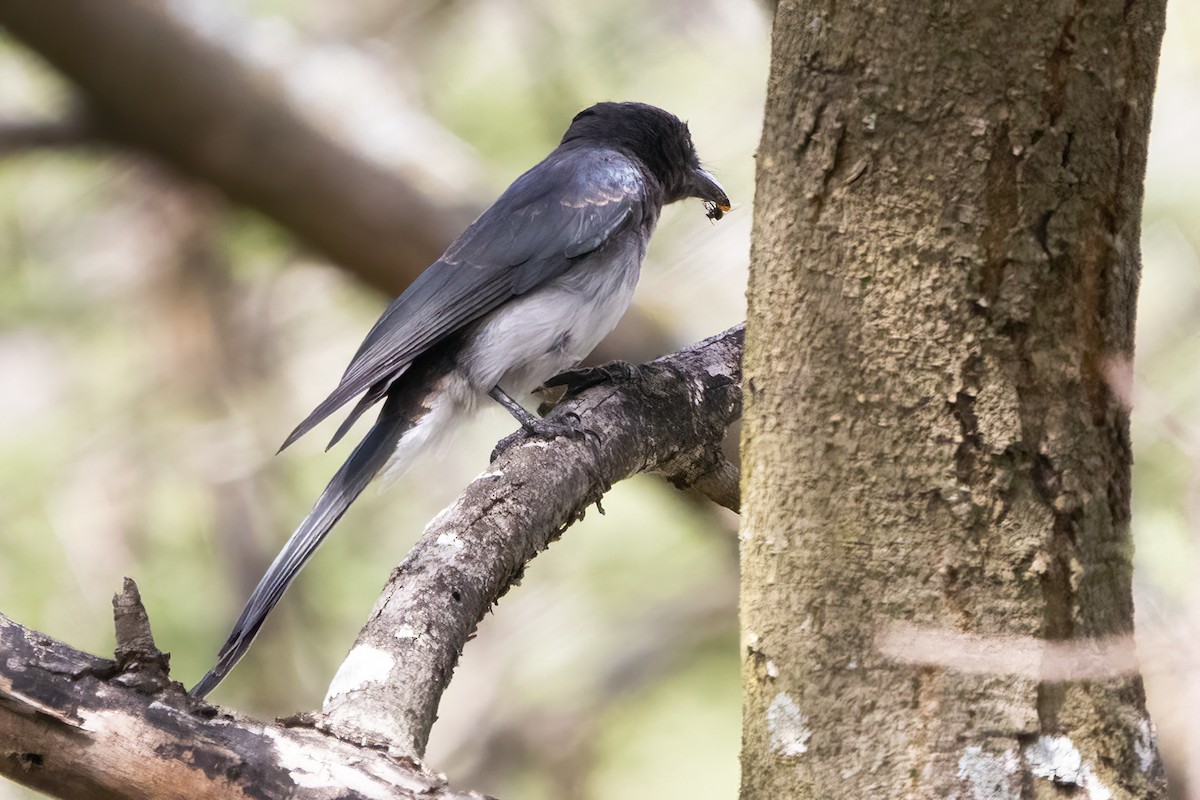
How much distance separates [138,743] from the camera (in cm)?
150

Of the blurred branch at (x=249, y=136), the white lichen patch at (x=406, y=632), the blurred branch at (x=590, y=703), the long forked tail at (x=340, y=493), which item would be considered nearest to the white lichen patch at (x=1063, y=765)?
the white lichen patch at (x=406, y=632)

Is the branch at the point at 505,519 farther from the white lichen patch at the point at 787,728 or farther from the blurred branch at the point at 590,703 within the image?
the blurred branch at the point at 590,703

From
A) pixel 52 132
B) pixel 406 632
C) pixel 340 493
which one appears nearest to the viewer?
pixel 406 632

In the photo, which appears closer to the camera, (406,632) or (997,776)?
(997,776)

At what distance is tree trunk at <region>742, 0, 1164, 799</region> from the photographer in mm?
1582

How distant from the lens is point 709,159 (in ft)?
17.9

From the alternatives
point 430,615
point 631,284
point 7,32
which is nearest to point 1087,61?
point 430,615

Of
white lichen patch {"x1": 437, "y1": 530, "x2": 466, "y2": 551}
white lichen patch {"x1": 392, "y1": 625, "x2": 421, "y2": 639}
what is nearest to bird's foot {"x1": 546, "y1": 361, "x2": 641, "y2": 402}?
white lichen patch {"x1": 437, "y1": 530, "x2": 466, "y2": 551}

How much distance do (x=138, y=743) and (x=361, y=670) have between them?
44 centimetres

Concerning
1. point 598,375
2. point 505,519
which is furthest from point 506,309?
point 505,519

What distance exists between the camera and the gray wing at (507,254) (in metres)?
3.44

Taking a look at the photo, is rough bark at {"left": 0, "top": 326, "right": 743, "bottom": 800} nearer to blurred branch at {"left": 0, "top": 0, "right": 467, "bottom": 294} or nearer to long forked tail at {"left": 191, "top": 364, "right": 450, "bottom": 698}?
long forked tail at {"left": 191, "top": 364, "right": 450, "bottom": 698}

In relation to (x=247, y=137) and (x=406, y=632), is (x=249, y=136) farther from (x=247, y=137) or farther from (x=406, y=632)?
(x=406, y=632)

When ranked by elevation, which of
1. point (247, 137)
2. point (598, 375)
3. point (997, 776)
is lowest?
point (997, 776)
